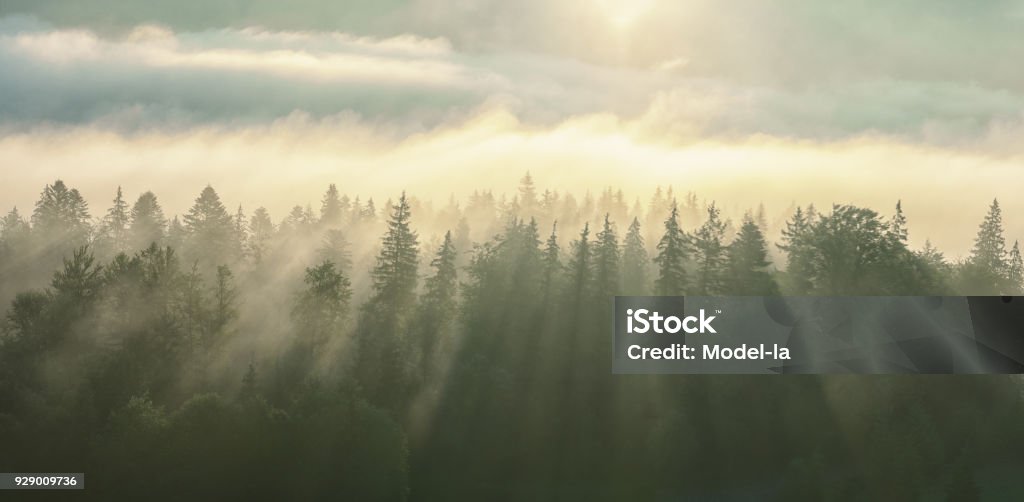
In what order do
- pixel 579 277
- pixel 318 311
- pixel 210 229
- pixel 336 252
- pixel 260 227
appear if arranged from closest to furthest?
pixel 318 311, pixel 579 277, pixel 336 252, pixel 210 229, pixel 260 227

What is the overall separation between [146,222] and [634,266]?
2610 inches

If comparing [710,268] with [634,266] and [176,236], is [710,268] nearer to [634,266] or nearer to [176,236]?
[634,266]

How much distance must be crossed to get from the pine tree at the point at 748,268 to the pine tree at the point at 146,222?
7644 cm

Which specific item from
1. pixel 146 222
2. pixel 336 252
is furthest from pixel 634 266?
pixel 146 222

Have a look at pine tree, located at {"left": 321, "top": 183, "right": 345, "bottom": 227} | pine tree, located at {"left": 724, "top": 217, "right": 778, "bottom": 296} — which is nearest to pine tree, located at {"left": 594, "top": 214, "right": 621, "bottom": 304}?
pine tree, located at {"left": 724, "top": 217, "right": 778, "bottom": 296}

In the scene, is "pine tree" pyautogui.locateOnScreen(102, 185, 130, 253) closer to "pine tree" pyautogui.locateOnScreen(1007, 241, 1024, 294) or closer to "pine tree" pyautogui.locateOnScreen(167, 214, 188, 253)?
"pine tree" pyautogui.locateOnScreen(167, 214, 188, 253)

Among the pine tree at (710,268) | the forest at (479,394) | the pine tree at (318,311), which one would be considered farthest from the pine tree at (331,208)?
the pine tree at (710,268)

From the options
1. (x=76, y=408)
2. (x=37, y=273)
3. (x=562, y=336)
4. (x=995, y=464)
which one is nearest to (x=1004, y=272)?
(x=995, y=464)

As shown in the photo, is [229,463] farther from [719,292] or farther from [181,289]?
[719,292]

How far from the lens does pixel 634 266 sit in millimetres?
103625

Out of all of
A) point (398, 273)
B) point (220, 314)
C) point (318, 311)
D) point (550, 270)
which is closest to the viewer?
point (220, 314)

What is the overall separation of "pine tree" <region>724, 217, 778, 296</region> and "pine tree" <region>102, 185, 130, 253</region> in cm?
7981

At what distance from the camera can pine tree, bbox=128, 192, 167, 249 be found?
122 meters

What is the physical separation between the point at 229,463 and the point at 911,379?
161ft
